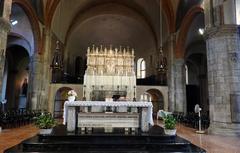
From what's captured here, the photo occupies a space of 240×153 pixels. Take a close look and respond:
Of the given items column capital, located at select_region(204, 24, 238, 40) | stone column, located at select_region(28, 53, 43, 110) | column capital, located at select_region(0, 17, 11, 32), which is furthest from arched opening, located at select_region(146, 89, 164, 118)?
column capital, located at select_region(0, 17, 11, 32)

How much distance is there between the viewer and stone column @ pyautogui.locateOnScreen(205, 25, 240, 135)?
8716mm

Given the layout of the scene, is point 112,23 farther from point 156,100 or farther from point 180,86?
point 180,86

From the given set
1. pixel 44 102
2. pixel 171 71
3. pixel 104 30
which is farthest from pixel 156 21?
pixel 44 102

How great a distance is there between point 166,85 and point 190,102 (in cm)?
571

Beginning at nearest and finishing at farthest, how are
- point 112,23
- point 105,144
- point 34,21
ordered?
point 105,144 < point 34,21 < point 112,23

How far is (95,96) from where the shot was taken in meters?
16.3

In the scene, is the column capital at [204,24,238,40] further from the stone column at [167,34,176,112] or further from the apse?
the apse

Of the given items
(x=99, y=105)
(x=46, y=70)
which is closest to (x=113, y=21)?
(x=46, y=70)

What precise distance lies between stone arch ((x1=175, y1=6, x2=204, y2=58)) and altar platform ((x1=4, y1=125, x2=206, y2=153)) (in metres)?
9.59

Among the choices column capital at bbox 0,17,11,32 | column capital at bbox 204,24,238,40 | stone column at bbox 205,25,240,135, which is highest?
column capital at bbox 0,17,11,32

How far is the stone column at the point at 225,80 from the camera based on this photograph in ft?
28.6

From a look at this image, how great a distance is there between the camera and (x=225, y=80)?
355 inches

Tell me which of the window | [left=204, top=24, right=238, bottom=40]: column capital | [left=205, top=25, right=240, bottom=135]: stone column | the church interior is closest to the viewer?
[left=205, top=25, right=240, bottom=135]: stone column

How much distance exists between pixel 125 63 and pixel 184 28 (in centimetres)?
532
